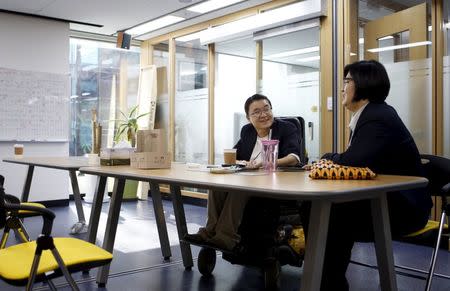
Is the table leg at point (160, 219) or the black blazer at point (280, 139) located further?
the table leg at point (160, 219)

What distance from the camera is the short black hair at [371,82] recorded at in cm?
203

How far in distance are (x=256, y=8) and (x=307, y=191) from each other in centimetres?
442

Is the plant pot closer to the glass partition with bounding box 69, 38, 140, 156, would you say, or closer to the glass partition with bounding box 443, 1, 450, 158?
the glass partition with bounding box 69, 38, 140, 156

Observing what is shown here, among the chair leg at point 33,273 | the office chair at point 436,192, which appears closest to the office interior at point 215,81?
the office chair at point 436,192

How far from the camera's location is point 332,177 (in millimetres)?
1634

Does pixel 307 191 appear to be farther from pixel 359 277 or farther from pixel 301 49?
pixel 301 49

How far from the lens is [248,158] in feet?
9.89

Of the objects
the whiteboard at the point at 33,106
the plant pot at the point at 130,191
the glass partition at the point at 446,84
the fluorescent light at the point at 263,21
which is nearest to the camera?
the glass partition at the point at 446,84

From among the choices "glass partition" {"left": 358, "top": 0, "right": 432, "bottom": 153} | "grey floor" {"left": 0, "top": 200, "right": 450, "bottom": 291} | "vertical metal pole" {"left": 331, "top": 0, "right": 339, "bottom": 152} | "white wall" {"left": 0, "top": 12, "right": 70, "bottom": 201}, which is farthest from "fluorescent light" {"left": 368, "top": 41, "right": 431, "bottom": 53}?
"white wall" {"left": 0, "top": 12, "right": 70, "bottom": 201}

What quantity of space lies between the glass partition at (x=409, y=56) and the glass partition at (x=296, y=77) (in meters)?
0.69

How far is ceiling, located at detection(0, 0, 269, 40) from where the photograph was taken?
5.06 meters

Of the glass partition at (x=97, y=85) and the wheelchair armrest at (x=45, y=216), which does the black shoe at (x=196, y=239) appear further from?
the glass partition at (x=97, y=85)

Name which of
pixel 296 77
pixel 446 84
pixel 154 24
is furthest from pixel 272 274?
pixel 154 24

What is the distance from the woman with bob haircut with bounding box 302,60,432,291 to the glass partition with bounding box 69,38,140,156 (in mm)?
5171
